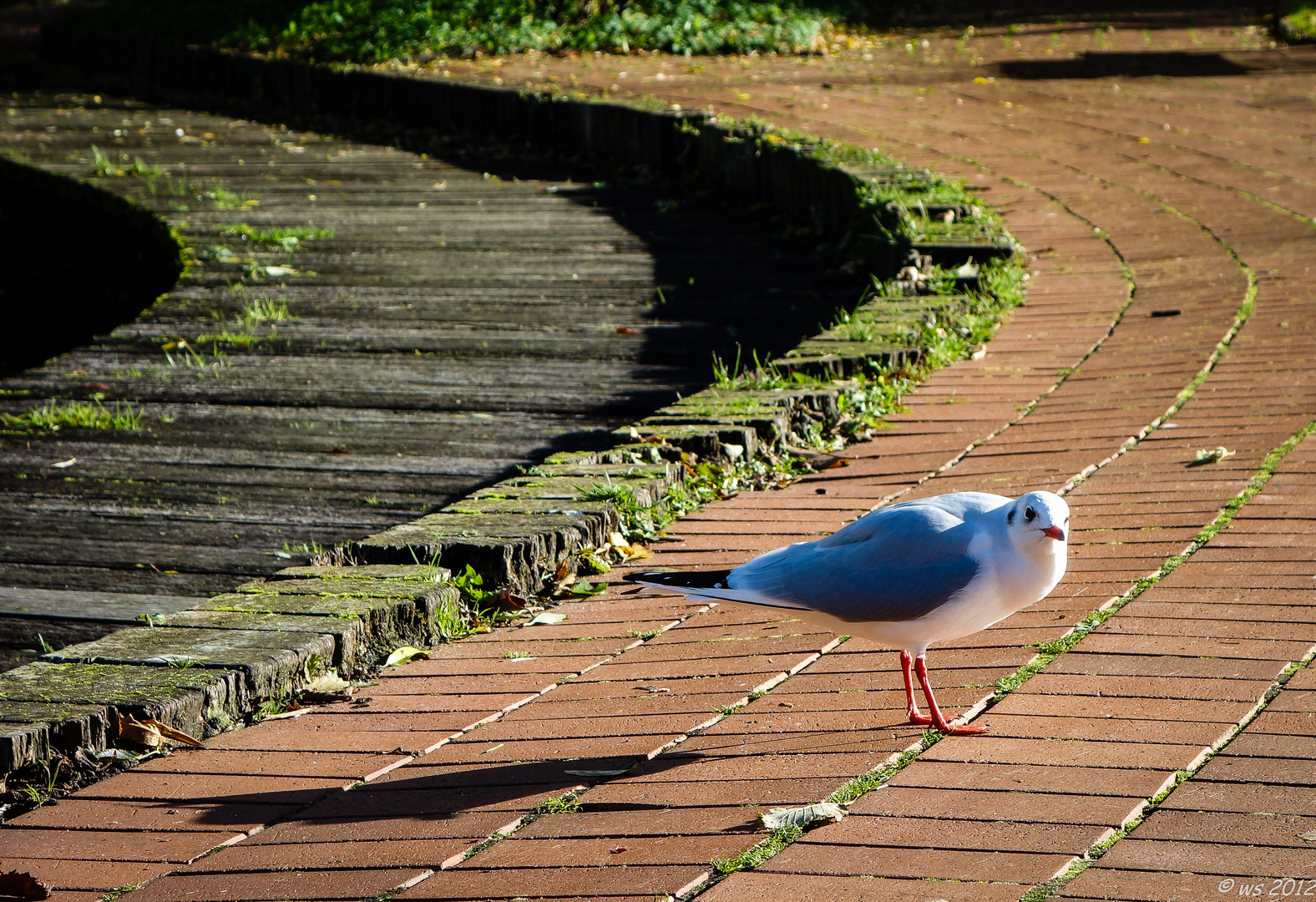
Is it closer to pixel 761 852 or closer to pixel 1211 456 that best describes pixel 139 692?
pixel 761 852

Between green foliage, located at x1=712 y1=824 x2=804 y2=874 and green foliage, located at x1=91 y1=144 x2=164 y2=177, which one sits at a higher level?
green foliage, located at x1=91 y1=144 x2=164 y2=177

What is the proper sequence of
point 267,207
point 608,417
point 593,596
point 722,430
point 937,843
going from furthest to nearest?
1. point 267,207
2. point 608,417
3. point 722,430
4. point 593,596
5. point 937,843

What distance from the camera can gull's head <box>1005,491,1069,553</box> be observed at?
242 centimetres

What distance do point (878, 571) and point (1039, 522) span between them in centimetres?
30

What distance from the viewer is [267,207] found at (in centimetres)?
816

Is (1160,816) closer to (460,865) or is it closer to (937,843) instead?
(937,843)

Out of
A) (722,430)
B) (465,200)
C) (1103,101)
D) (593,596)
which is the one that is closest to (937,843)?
(593,596)

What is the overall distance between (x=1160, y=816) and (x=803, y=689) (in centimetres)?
80

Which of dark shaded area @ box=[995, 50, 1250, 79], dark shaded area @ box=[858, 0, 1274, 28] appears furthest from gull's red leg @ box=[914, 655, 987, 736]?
dark shaded area @ box=[858, 0, 1274, 28]

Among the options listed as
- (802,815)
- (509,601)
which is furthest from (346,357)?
(802,815)

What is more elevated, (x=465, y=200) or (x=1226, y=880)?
(x=465, y=200)

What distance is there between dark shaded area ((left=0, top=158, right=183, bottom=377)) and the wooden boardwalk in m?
0.17

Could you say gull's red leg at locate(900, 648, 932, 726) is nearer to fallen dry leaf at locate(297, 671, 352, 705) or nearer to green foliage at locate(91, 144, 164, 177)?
fallen dry leaf at locate(297, 671, 352, 705)

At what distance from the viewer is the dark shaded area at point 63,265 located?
27.6 feet
